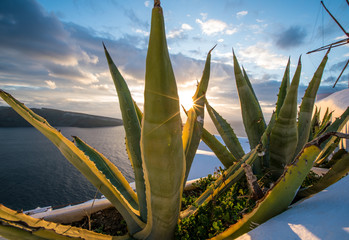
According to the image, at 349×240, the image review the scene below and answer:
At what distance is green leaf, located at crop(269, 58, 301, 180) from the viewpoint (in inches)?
28.4

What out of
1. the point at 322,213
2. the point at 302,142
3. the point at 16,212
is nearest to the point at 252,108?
the point at 302,142

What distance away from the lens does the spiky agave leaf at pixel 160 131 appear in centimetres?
33

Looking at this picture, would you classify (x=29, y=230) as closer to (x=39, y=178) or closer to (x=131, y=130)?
(x=131, y=130)

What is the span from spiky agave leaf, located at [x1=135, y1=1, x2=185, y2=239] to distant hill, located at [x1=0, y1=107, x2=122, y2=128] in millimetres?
6115

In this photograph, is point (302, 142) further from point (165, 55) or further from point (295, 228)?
point (165, 55)

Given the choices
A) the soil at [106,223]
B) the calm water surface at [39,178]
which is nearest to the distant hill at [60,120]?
the calm water surface at [39,178]

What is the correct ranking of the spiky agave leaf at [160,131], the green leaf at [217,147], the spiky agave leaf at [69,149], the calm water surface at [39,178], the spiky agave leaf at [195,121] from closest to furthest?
the spiky agave leaf at [160,131] → the spiky agave leaf at [69,149] → the spiky agave leaf at [195,121] → the green leaf at [217,147] → the calm water surface at [39,178]

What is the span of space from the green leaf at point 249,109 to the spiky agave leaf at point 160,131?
71cm

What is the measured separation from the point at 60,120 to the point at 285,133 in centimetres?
880

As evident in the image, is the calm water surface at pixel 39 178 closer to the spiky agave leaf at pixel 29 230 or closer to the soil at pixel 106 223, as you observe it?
the soil at pixel 106 223

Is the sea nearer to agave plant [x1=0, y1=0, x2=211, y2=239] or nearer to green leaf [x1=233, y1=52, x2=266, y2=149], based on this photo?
green leaf [x1=233, y1=52, x2=266, y2=149]

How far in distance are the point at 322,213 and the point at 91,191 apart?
4.50m

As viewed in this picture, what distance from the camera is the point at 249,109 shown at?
3.39 feet

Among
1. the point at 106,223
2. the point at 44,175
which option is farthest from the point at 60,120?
the point at 106,223
